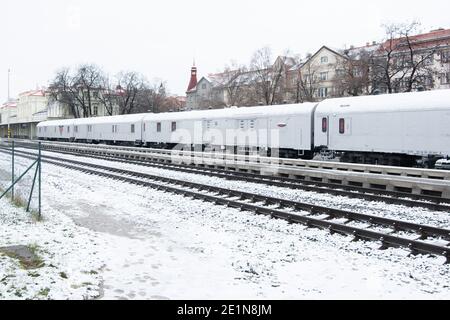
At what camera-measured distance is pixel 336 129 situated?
2138 centimetres

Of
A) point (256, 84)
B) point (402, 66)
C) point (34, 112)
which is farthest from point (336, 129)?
point (34, 112)

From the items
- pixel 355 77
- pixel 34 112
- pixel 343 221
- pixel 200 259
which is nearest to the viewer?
pixel 200 259

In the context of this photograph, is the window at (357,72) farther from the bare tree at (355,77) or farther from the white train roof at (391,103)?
the white train roof at (391,103)

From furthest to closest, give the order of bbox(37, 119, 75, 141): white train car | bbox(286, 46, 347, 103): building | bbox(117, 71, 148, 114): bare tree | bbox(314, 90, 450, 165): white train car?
bbox(117, 71, 148, 114): bare tree
bbox(286, 46, 347, 103): building
bbox(37, 119, 75, 141): white train car
bbox(314, 90, 450, 165): white train car

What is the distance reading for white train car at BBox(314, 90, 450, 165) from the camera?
1725 cm

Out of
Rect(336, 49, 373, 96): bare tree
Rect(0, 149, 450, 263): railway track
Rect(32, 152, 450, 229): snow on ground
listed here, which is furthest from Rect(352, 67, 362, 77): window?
Rect(0, 149, 450, 263): railway track

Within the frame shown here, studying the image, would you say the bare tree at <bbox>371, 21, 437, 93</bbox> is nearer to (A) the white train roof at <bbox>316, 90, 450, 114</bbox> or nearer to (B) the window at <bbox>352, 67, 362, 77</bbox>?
(B) the window at <bbox>352, 67, 362, 77</bbox>

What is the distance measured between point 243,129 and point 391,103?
10.5m

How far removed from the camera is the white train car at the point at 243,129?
2362cm

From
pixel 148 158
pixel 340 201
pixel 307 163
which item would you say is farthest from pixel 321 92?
pixel 340 201

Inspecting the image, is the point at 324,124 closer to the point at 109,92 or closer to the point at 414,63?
the point at 414,63

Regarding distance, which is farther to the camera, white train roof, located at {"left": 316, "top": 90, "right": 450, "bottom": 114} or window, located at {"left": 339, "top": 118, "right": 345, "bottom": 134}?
window, located at {"left": 339, "top": 118, "right": 345, "bottom": 134}
